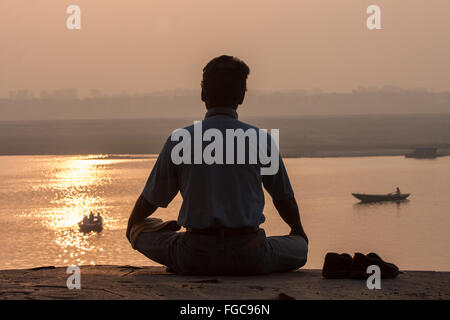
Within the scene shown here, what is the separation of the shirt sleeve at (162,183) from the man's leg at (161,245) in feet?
0.72

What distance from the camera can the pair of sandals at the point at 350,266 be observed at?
4422mm

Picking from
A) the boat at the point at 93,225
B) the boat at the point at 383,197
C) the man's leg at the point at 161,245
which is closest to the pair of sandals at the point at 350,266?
the man's leg at the point at 161,245

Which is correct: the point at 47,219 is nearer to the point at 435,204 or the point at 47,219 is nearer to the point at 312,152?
the point at 435,204

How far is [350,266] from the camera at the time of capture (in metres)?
4.49

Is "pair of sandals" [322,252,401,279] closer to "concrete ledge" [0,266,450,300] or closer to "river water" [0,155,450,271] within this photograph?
"concrete ledge" [0,266,450,300]

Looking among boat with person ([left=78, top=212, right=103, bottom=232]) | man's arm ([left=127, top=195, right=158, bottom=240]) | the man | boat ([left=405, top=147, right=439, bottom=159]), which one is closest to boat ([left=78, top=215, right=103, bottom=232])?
boat with person ([left=78, top=212, right=103, bottom=232])

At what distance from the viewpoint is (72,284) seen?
4.17 metres

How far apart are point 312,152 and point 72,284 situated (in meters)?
140

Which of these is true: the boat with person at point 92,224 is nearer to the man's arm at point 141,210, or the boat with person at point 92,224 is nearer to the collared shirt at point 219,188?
the man's arm at point 141,210

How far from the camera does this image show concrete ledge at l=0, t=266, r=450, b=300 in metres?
3.83

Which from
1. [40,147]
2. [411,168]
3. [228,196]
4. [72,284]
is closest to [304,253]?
[228,196]

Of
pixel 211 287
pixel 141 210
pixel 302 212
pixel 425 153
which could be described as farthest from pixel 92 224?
pixel 425 153
